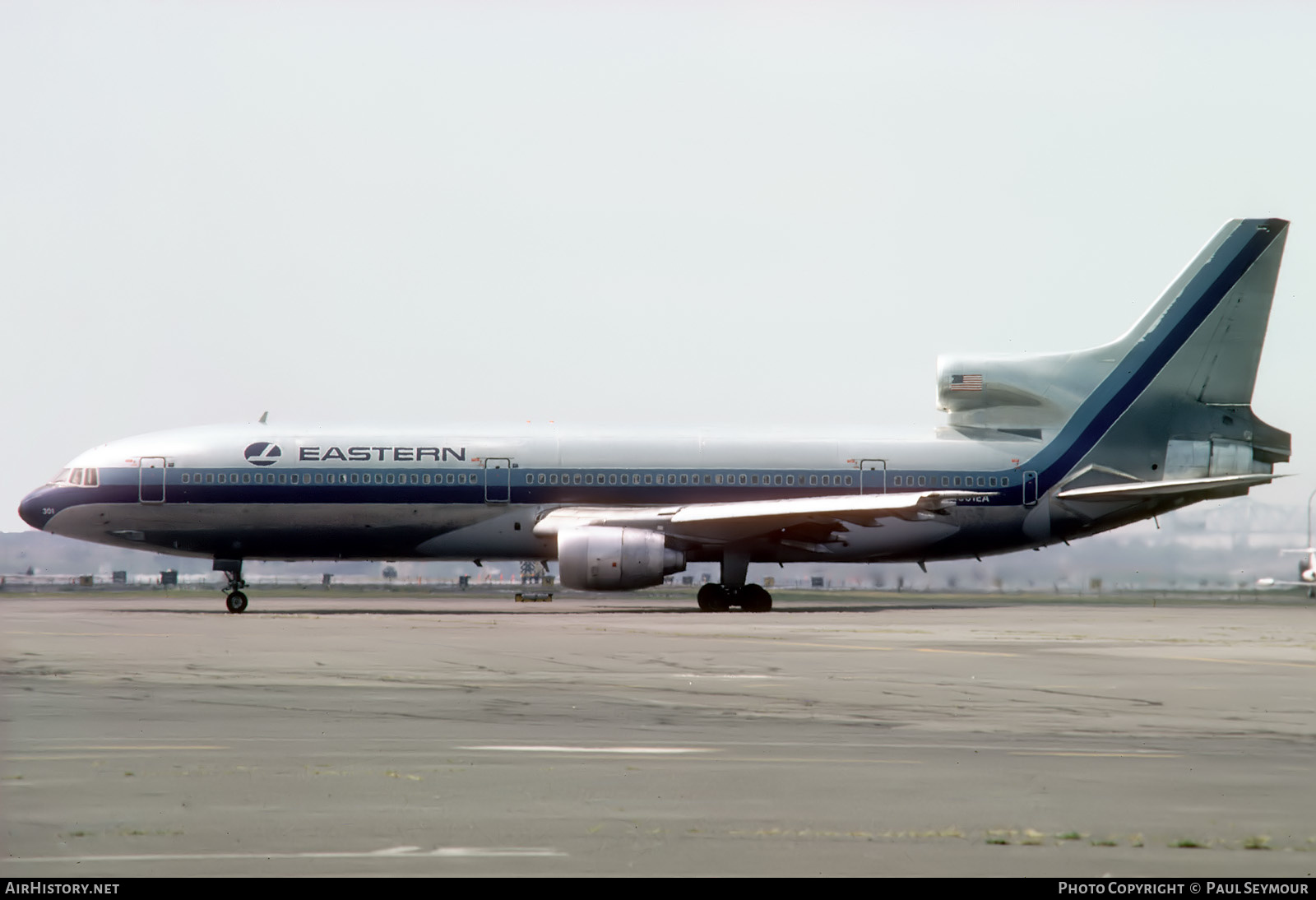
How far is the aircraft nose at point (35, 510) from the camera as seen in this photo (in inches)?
1703

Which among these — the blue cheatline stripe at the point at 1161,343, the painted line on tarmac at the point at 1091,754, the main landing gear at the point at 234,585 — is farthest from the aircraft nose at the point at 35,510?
the painted line on tarmac at the point at 1091,754

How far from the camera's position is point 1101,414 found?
150 feet

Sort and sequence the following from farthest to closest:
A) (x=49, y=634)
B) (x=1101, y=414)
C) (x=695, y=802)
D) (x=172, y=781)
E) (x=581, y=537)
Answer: (x=1101, y=414) < (x=581, y=537) < (x=49, y=634) < (x=172, y=781) < (x=695, y=802)

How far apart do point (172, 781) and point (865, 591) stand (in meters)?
56.9

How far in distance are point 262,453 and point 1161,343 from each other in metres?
28.3

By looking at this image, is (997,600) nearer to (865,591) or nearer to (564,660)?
(865,591)

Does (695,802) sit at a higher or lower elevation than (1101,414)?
lower

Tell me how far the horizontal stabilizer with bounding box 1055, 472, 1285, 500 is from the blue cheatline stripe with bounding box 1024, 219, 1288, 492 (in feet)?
2.85

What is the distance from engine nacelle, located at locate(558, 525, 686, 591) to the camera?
40812 millimetres

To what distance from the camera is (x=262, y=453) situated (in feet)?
139

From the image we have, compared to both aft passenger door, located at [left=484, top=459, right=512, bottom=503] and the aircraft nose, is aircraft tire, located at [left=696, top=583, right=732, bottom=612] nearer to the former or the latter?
aft passenger door, located at [left=484, top=459, right=512, bottom=503]

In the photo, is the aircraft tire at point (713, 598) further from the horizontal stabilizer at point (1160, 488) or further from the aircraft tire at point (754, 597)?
the horizontal stabilizer at point (1160, 488)
